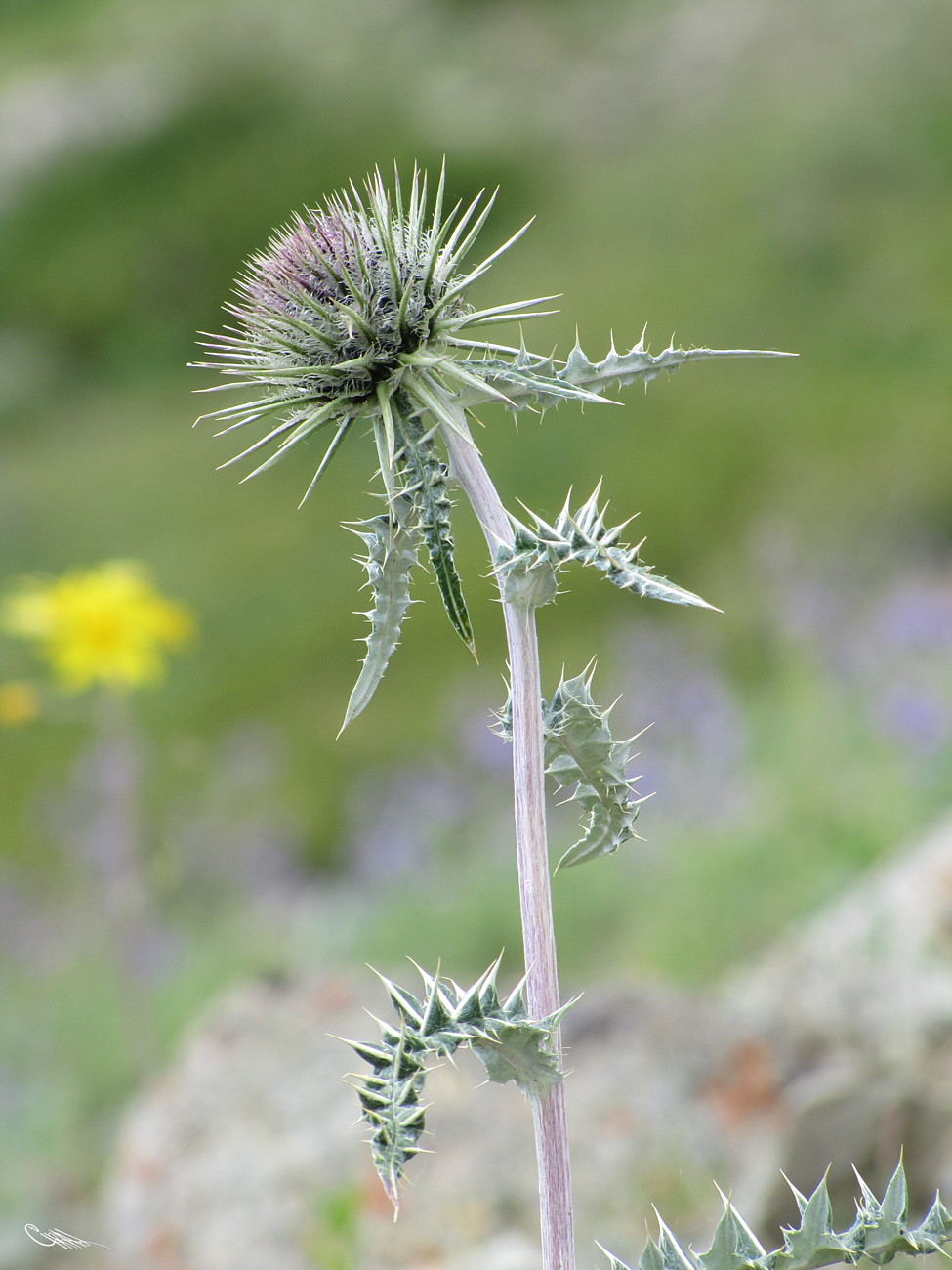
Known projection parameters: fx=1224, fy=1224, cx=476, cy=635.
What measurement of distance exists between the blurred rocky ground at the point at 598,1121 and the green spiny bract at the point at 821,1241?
4.76ft

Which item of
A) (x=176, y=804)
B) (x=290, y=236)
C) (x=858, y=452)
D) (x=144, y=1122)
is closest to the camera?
(x=290, y=236)

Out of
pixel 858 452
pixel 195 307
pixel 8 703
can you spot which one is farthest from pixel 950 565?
pixel 195 307

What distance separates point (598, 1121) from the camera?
3842 millimetres

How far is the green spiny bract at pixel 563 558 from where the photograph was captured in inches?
66.1

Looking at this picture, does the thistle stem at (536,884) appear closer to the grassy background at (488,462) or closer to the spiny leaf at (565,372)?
the spiny leaf at (565,372)

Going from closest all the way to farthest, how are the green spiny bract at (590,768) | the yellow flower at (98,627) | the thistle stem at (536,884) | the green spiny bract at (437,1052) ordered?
the green spiny bract at (437,1052) → the thistle stem at (536,884) → the green spiny bract at (590,768) → the yellow flower at (98,627)

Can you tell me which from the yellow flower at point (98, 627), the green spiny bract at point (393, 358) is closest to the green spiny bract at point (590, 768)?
the green spiny bract at point (393, 358)

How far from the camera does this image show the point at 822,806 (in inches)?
262

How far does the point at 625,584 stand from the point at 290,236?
0.78 meters

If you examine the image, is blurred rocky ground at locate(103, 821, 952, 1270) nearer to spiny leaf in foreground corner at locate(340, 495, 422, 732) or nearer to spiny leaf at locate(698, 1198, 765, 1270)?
spiny leaf at locate(698, 1198, 765, 1270)

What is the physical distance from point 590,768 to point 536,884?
8.7 inches

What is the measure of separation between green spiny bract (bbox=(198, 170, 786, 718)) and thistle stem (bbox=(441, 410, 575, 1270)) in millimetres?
52

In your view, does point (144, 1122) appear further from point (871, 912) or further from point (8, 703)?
point (871, 912)

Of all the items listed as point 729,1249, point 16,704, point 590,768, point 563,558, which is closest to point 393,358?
point 563,558
